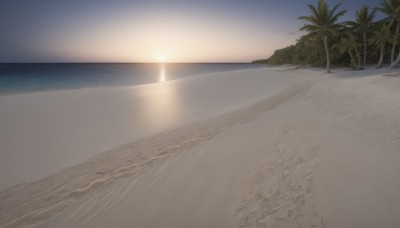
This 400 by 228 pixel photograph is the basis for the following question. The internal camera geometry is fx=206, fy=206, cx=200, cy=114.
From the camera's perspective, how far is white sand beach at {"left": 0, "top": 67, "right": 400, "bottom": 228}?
3.12 metres

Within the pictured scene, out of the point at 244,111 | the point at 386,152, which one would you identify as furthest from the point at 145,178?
the point at 244,111

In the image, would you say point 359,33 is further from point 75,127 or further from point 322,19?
point 75,127

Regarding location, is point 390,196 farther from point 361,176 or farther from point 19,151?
point 19,151

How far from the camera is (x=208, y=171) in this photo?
14.2 feet

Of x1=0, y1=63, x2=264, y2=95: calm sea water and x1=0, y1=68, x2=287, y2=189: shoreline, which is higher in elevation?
x1=0, y1=63, x2=264, y2=95: calm sea water

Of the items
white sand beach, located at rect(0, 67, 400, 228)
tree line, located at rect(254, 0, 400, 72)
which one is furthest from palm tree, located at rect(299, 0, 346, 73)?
white sand beach, located at rect(0, 67, 400, 228)

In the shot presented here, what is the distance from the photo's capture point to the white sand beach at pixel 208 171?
10.2 ft

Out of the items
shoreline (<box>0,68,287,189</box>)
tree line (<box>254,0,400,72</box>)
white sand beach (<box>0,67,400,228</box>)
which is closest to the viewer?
white sand beach (<box>0,67,400,228</box>)

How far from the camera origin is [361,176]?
383 cm

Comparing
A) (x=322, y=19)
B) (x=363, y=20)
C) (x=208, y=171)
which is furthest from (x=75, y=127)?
(x=363, y=20)

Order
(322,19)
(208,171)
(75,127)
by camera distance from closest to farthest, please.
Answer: (208,171)
(75,127)
(322,19)

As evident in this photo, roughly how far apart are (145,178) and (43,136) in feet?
15.8

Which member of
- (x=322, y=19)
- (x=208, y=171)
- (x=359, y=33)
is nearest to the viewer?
(x=208, y=171)

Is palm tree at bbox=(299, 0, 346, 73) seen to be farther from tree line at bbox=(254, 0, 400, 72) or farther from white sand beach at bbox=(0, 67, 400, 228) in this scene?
white sand beach at bbox=(0, 67, 400, 228)
